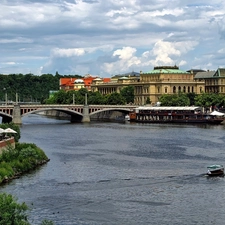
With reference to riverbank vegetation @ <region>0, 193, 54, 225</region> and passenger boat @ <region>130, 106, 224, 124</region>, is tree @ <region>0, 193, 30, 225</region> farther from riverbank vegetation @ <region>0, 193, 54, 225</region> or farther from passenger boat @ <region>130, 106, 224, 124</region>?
passenger boat @ <region>130, 106, 224, 124</region>

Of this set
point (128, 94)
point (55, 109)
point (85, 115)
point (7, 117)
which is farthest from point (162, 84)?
point (7, 117)

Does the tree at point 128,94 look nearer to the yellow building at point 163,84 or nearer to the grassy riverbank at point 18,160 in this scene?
the yellow building at point 163,84

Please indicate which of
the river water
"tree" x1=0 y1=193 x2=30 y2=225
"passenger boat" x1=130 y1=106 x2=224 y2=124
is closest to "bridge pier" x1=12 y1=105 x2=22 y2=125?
"passenger boat" x1=130 y1=106 x2=224 y2=124

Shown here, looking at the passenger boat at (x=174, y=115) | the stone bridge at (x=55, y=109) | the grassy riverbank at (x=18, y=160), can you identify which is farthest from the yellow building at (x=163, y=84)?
the grassy riverbank at (x=18, y=160)

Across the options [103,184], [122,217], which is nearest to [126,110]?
[103,184]

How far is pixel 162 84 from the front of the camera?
153000 mm

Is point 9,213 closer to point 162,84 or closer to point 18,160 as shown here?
point 18,160

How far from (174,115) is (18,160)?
68927 mm

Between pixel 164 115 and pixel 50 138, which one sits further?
pixel 164 115

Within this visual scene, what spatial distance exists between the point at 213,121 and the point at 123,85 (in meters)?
57.8

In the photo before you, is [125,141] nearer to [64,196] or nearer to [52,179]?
[52,179]

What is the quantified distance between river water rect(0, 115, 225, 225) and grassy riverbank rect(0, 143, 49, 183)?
0.78 meters

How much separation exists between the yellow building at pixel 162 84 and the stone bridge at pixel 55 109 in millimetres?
25746

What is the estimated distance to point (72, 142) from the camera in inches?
3000
